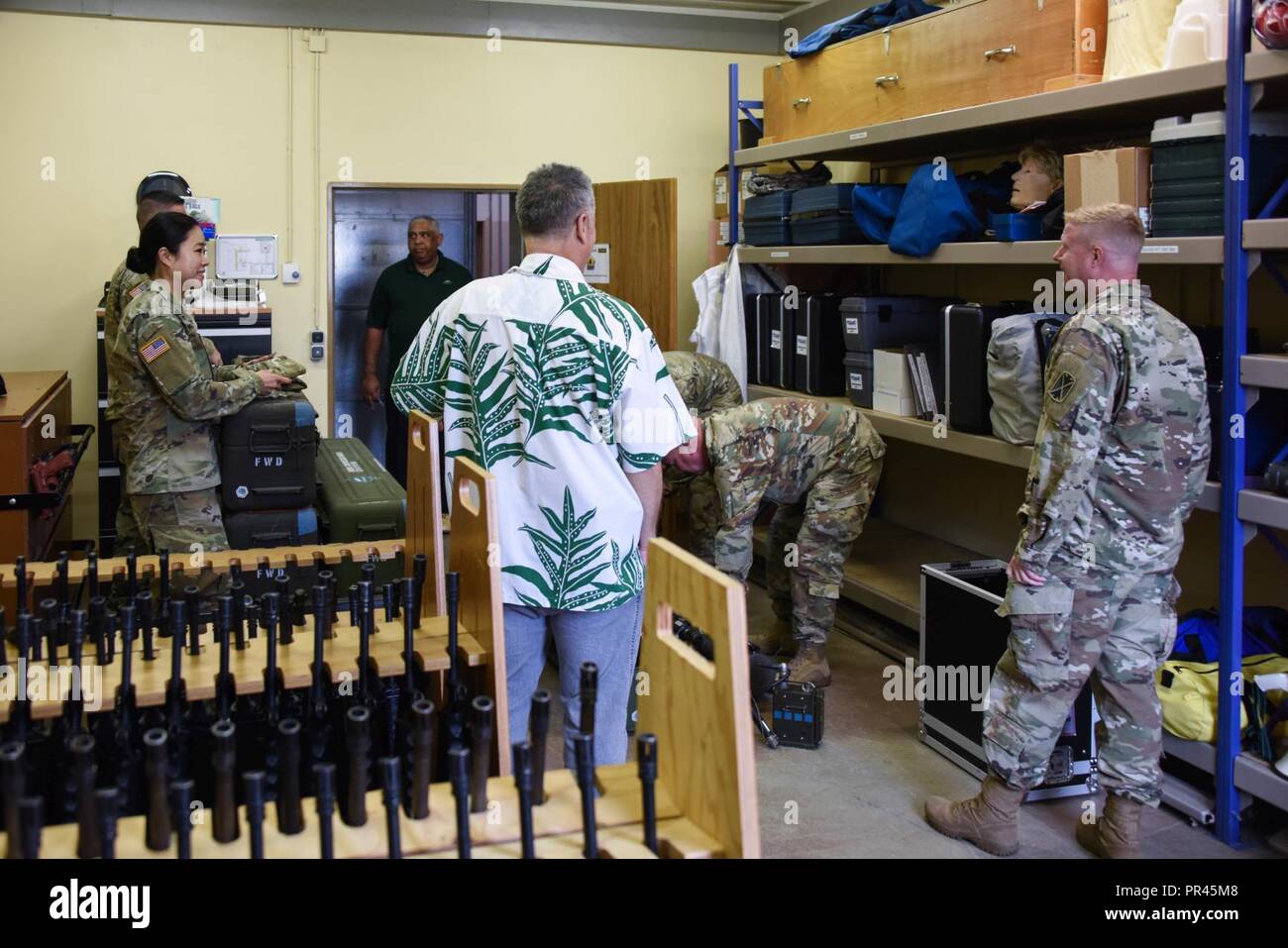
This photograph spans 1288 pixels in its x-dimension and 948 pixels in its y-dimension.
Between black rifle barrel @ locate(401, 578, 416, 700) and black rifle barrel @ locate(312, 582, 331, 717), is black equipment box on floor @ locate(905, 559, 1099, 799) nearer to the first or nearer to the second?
black rifle barrel @ locate(401, 578, 416, 700)

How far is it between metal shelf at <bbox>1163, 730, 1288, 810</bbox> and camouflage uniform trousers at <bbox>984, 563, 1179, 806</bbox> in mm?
242

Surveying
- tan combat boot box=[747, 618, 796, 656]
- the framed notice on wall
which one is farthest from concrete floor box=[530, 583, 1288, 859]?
the framed notice on wall

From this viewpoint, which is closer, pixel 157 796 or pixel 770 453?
pixel 157 796

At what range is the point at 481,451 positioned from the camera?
8.27ft

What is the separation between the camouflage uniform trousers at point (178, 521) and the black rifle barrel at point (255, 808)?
8.87 feet

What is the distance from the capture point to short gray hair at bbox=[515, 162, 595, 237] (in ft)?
8.31

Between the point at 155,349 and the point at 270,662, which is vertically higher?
the point at 155,349

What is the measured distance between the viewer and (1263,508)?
10.3ft

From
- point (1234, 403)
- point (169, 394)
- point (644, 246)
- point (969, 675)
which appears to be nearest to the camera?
point (1234, 403)

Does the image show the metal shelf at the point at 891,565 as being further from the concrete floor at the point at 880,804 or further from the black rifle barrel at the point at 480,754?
the black rifle barrel at the point at 480,754

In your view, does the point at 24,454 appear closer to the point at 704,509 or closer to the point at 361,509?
the point at 361,509

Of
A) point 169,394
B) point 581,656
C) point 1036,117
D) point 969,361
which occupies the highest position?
point 1036,117

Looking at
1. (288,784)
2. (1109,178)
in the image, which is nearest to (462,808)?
(288,784)

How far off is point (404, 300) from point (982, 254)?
3674 mm
